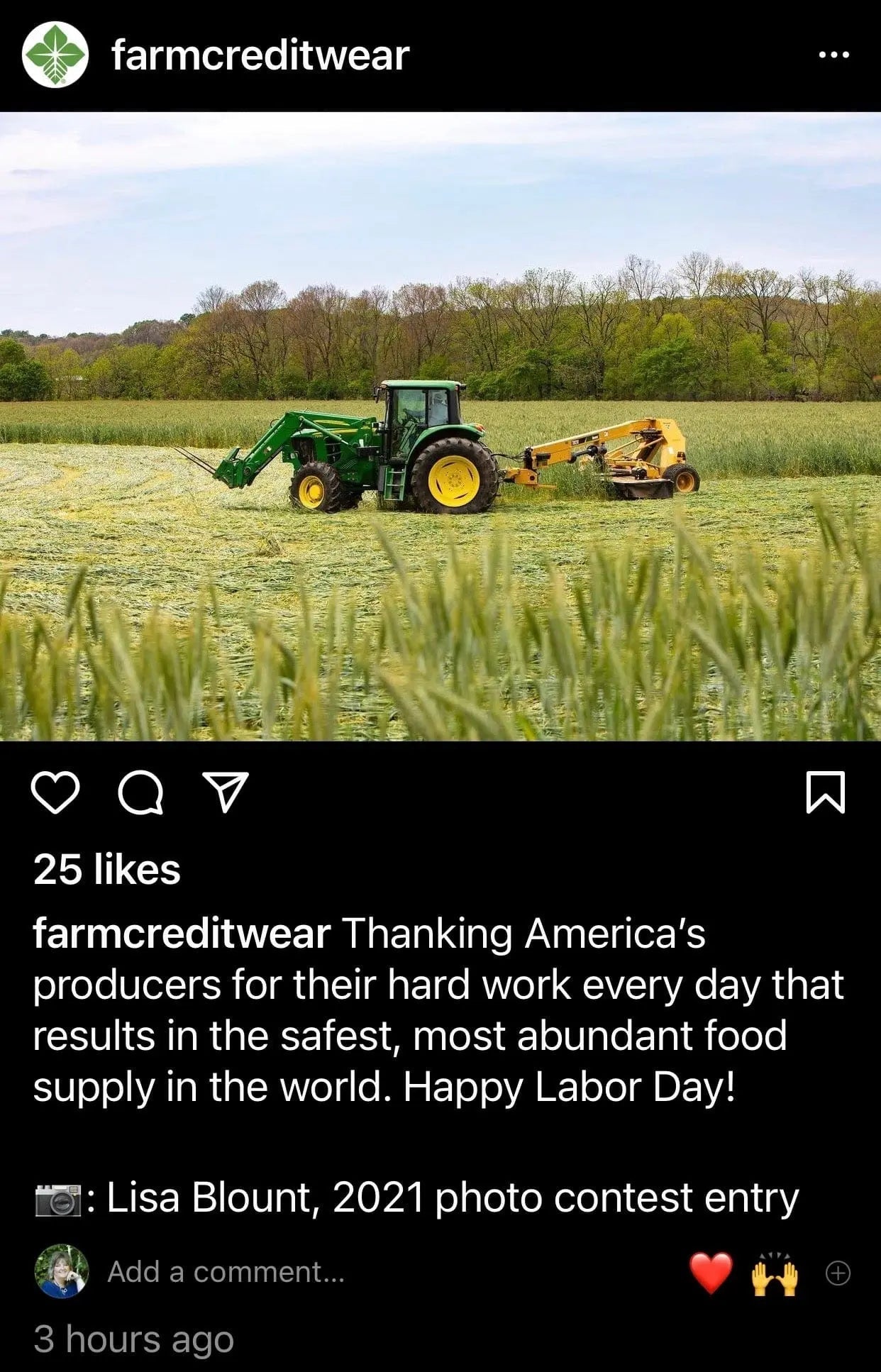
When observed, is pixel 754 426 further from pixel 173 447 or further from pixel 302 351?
pixel 173 447

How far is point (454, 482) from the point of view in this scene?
364 inches

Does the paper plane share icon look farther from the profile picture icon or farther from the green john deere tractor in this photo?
the green john deere tractor

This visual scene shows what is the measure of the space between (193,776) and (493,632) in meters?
0.51

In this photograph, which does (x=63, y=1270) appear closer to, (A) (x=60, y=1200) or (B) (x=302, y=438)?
(A) (x=60, y=1200)

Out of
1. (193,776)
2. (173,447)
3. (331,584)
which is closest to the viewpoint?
(193,776)

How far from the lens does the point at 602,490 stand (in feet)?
34.9

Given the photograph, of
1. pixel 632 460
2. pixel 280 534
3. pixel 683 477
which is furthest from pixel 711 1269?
pixel 683 477

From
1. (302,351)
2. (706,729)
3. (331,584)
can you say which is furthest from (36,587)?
(302,351)

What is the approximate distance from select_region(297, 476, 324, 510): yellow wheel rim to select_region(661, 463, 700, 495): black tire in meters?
3.05

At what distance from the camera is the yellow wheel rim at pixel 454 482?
9.16 meters

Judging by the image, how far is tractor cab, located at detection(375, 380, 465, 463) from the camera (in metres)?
9.21

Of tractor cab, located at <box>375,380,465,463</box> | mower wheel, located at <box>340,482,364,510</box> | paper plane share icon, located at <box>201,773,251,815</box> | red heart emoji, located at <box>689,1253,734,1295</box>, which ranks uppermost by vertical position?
tractor cab, located at <box>375,380,465,463</box>

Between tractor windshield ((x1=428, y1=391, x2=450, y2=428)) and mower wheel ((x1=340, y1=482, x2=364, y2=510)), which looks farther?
mower wheel ((x1=340, y1=482, x2=364, y2=510))

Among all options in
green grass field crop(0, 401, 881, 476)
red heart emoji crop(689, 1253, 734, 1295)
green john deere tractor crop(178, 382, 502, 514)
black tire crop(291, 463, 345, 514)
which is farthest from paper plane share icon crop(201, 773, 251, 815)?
green grass field crop(0, 401, 881, 476)
